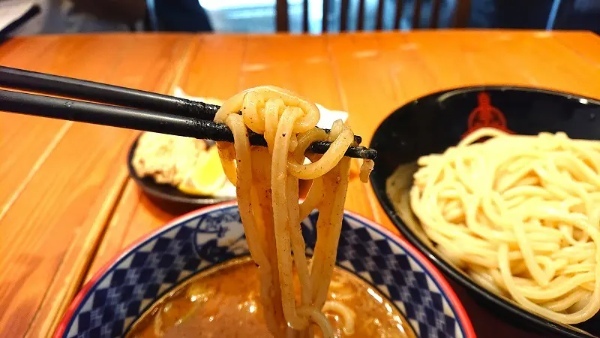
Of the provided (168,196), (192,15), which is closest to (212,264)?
(168,196)

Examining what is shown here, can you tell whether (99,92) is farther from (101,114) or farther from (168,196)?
(168,196)

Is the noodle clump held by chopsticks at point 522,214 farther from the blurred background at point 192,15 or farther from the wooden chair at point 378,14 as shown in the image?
the blurred background at point 192,15

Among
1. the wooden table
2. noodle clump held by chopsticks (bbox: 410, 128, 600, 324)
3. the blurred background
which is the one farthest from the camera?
the blurred background

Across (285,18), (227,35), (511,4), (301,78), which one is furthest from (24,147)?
(511,4)

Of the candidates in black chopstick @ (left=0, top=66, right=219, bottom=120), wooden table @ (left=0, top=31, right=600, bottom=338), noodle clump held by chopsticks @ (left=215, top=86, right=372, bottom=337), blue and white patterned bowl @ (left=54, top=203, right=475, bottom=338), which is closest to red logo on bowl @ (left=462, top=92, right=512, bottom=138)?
wooden table @ (left=0, top=31, right=600, bottom=338)

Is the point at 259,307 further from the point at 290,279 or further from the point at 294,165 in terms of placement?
the point at 294,165

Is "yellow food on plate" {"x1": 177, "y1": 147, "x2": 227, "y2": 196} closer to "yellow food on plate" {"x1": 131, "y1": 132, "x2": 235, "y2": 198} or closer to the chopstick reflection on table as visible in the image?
"yellow food on plate" {"x1": 131, "y1": 132, "x2": 235, "y2": 198}

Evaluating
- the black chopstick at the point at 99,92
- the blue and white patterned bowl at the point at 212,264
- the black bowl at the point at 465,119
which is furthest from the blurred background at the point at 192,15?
the black chopstick at the point at 99,92
